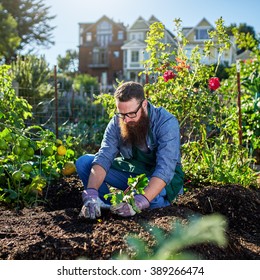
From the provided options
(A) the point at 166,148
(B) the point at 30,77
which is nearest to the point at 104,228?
(A) the point at 166,148

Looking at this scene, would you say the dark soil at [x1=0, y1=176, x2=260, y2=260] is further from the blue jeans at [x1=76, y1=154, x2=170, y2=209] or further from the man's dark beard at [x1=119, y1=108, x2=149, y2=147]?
the man's dark beard at [x1=119, y1=108, x2=149, y2=147]

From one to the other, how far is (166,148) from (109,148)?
1.23 ft

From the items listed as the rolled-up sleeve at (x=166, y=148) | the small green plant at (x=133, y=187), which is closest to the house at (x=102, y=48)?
the rolled-up sleeve at (x=166, y=148)

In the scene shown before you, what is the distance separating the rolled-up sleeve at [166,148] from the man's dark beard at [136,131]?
8 centimetres

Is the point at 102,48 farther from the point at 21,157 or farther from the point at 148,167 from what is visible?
the point at 21,157

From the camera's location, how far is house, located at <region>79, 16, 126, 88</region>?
1271 inches

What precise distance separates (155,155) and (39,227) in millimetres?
914

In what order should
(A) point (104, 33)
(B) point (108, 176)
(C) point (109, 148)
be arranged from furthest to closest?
1. (A) point (104, 33)
2. (B) point (108, 176)
3. (C) point (109, 148)

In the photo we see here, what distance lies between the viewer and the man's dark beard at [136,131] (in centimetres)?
246

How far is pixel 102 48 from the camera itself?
1281 inches

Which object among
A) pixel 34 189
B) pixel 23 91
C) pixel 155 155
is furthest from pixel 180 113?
pixel 23 91

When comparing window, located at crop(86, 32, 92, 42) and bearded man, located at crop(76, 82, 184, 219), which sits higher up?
window, located at crop(86, 32, 92, 42)

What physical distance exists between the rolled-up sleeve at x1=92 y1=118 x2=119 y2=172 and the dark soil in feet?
1.14

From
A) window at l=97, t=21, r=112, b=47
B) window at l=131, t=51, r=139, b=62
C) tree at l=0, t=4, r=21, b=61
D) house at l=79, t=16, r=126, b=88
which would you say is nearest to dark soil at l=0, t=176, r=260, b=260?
tree at l=0, t=4, r=21, b=61
